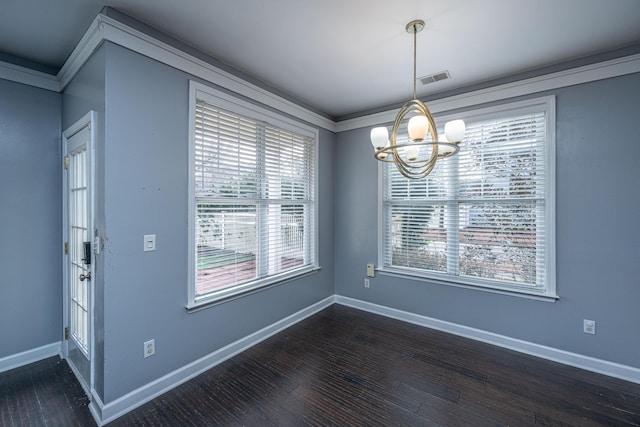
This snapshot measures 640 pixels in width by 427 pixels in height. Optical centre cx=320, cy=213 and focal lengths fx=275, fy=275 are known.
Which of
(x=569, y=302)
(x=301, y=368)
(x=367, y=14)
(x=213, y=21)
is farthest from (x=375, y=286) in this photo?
(x=213, y=21)

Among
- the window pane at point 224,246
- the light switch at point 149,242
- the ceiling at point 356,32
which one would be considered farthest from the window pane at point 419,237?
the light switch at point 149,242

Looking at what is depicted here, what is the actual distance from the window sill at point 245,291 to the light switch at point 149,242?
574 mm

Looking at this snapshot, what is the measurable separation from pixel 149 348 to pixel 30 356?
142cm

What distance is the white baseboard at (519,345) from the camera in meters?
2.32

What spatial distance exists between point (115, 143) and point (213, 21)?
3.63 feet

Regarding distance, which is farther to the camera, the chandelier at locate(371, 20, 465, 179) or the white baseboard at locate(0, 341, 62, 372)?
the white baseboard at locate(0, 341, 62, 372)

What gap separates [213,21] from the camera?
198 cm

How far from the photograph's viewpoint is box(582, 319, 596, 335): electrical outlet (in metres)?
2.41

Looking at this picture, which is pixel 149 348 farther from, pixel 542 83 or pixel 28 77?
pixel 542 83

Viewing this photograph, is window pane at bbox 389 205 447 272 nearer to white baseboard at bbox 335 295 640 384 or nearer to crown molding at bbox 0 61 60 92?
white baseboard at bbox 335 295 640 384

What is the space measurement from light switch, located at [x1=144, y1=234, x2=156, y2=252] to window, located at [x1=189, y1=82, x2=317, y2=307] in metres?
0.31

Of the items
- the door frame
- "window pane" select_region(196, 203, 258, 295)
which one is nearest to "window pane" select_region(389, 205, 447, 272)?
"window pane" select_region(196, 203, 258, 295)

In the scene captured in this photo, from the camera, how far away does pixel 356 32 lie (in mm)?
2100

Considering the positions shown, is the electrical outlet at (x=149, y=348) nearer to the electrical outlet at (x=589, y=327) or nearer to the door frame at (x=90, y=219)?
the door frame at (x=90, y=219)
